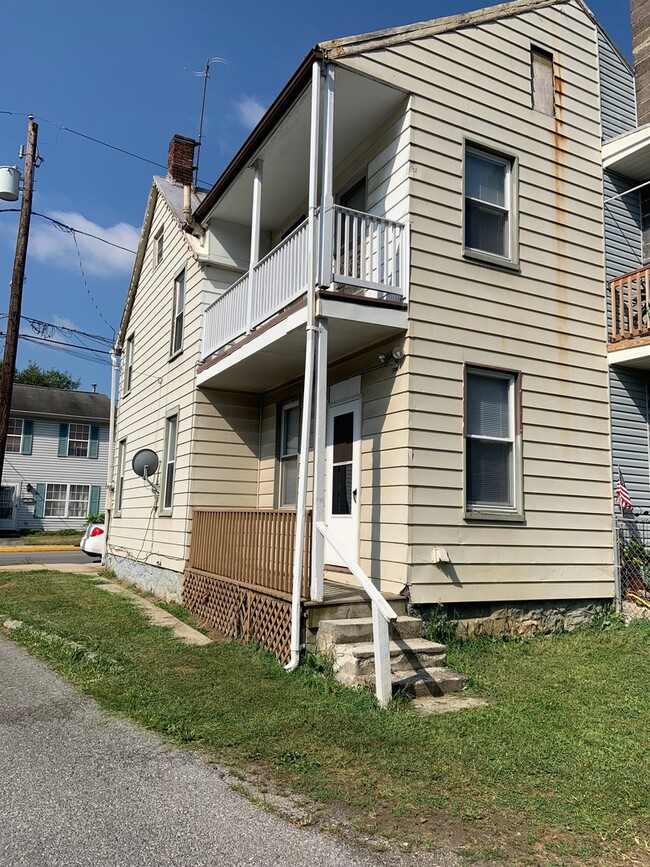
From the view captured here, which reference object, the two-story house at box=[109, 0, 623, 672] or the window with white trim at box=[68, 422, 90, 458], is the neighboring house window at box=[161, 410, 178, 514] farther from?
the window with white trim at box=[68, 422, 90, 458]

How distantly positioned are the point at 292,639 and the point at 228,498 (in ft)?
15.3

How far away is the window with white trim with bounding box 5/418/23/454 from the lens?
3084 cm

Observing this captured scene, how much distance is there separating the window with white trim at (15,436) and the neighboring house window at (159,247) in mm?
19889

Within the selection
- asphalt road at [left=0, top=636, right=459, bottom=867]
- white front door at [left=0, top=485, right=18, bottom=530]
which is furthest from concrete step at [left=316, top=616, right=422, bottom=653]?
white front door at [left=0, top=485, right=18, bottom=530]

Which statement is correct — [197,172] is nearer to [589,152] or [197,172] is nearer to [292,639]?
[589,152]

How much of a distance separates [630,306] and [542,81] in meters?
3.35

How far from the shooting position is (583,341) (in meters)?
8.75

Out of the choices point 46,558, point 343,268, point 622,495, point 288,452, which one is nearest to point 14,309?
point 288,452

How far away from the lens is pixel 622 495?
28.1 ft

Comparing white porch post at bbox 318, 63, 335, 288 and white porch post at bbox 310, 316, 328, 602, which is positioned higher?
white porch post at bbox 318, 63, 335, 288

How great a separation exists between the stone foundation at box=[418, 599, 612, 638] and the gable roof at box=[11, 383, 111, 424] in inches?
1067

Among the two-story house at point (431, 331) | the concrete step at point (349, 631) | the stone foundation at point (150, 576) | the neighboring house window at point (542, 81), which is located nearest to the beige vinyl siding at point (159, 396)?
the stone foundation at point (150, 576)

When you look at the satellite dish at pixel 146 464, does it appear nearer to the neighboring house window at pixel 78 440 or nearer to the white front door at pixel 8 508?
the white front door at pixel 8 508

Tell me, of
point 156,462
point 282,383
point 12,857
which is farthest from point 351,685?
point 156,462
